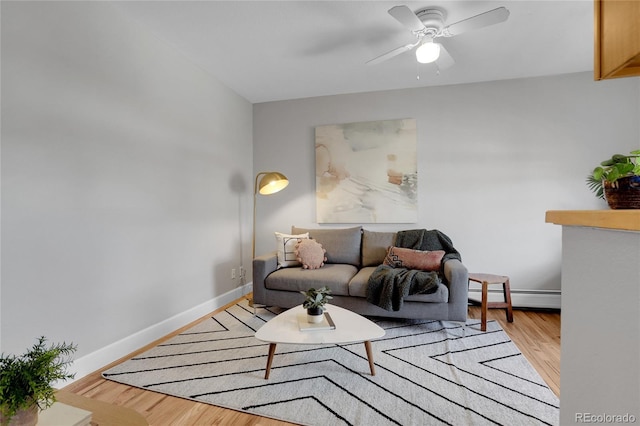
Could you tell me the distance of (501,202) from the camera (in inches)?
144

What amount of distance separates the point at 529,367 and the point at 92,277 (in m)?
3.05

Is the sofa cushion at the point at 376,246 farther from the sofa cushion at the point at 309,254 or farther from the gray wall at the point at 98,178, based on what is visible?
the gray wall at the point at 98,178

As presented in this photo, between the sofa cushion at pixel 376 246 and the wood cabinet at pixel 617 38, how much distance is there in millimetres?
2913

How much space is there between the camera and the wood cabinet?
616 mm

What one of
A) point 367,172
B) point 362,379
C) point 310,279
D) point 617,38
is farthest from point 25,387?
point 367,172

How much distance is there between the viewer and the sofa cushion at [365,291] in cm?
279

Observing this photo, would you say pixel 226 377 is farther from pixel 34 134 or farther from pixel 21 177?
pixel 34 134

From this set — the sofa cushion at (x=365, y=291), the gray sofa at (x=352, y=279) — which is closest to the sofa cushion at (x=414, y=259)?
the gray sofa at (x=352, y=279)

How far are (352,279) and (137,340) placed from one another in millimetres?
1870

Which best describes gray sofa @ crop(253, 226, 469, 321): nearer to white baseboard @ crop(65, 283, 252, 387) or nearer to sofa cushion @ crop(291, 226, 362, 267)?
sofa cushion @ crop(291, 226, 362, 267)

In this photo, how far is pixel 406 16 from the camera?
2068mm

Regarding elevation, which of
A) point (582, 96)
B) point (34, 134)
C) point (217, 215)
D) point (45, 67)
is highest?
point (582, 96)

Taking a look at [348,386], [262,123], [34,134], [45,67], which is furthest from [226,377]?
[262,123]

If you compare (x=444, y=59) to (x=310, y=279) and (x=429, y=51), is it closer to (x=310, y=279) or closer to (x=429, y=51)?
(x=429, y=51)
